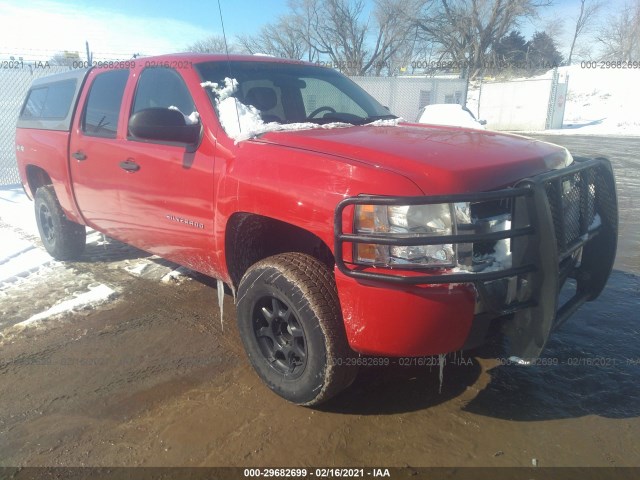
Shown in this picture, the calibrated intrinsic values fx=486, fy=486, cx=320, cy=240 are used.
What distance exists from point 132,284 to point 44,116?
205 centimetres

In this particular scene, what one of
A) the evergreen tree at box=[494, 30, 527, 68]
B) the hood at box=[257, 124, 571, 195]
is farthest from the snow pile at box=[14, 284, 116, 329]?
the evergreen tree at box=[494, 30, 527, 68]

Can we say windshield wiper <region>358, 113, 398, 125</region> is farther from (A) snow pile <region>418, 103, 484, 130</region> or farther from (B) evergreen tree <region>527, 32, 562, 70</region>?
(B) evergreen tree <region>527, 32, 562, 70</region>

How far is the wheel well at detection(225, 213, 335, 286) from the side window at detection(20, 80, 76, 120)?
8.60 feet

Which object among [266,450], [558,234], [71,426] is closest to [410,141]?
[558,234]

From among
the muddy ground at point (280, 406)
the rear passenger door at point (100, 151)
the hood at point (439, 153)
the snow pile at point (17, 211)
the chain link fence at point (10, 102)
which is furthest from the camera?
the chain link fence at point (10, 102)

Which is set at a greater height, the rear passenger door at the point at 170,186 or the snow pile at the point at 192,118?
the snow pile at the point at 192,118

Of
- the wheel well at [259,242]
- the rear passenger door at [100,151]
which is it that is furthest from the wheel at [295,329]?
the rear passenger door at [100,151]

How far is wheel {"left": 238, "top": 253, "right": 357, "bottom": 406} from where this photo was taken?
2340 mm

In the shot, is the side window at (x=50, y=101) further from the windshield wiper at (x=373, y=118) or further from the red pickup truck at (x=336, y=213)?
the windshield wiper at (x=373, y=118)

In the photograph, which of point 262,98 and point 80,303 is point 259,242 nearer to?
point 262,98

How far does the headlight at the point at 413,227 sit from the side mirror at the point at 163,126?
1353 mm

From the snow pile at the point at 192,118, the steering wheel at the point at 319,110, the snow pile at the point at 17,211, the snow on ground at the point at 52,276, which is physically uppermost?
the snow pile at the point at 192,118

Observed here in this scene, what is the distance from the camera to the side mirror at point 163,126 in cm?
281

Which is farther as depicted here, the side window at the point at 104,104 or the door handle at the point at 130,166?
the side window at the point at 104,104
